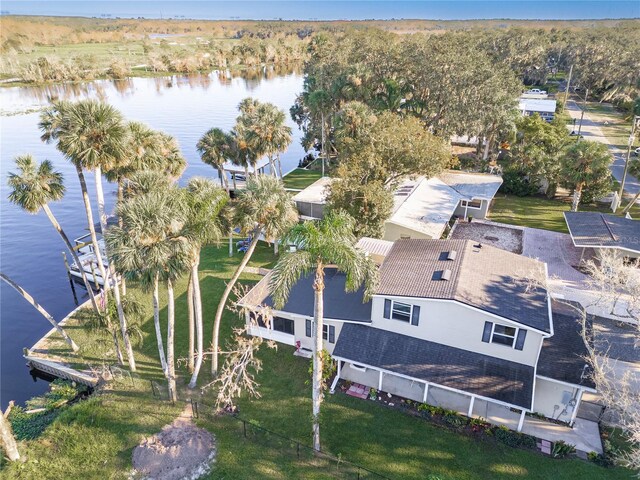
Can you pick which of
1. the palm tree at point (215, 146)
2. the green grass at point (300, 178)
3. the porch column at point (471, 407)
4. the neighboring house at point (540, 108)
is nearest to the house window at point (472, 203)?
the green grass at point (300, 178)

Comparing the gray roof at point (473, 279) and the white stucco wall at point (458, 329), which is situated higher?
the gray roof at point (473, 279)

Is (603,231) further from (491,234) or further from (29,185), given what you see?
(29,185)

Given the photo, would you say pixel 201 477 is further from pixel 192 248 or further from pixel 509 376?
pixel 509 376

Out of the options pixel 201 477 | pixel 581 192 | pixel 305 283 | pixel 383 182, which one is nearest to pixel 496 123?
pixel 581 192

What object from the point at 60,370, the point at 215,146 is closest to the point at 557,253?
the point at 215,146

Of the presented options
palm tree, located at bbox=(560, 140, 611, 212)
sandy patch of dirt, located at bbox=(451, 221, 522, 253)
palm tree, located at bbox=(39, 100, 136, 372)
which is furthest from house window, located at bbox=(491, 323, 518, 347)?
Answer: palm tree, located at bbox=(560, 140, 611, 212)

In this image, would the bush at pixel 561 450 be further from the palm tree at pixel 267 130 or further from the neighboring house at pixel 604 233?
the palm tree at pixel 267 130
